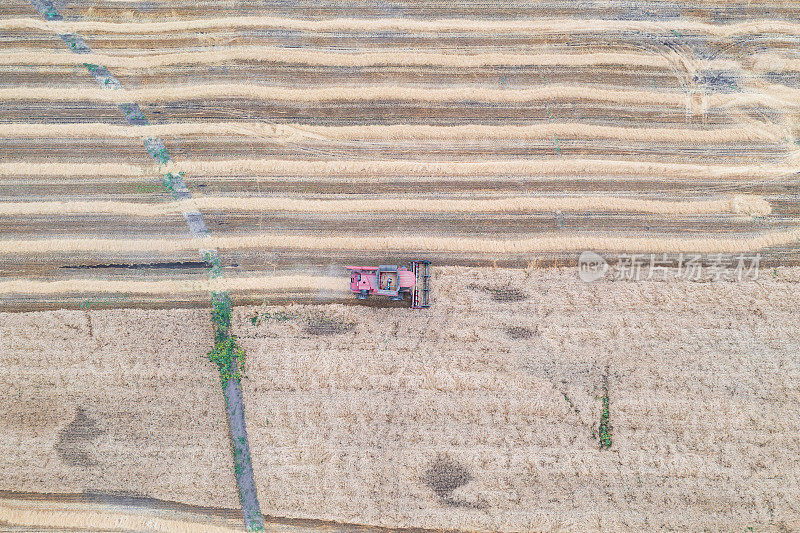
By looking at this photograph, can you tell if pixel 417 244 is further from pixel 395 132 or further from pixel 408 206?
pixel 395 132

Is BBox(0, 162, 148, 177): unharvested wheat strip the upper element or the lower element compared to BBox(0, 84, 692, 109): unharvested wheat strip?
lower

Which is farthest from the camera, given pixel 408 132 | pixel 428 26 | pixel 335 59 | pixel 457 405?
pixel 428 26

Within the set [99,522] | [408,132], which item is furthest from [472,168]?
[99,522]

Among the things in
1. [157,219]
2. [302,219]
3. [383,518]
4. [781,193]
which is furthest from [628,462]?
[157,219]

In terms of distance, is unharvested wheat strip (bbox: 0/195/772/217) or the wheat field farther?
unharvested wheat strip (bbox: 0/195/772/217)

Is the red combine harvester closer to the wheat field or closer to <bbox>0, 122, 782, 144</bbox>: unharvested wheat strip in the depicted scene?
the wheat field

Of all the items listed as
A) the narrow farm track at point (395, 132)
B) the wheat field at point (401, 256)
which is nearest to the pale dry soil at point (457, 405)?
the wheat field at point (401, 256)

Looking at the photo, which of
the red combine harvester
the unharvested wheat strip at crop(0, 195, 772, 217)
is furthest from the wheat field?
the red combine harvester
